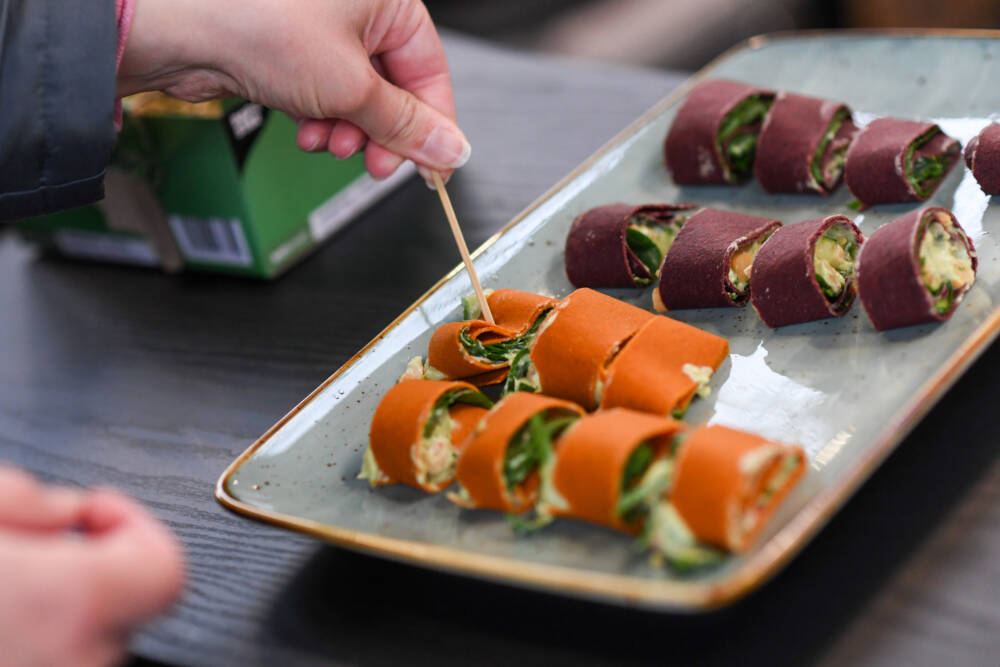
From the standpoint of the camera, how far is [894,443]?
45.8 inches

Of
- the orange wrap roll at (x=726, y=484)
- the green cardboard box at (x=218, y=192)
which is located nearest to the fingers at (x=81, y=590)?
the orange wrap roll at (x=726, y=484)

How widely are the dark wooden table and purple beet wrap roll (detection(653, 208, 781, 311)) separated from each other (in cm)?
42

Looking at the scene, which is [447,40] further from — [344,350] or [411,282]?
[344,350]

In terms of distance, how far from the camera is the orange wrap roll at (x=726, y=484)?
1.09m

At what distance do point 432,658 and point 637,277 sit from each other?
34.6 inches

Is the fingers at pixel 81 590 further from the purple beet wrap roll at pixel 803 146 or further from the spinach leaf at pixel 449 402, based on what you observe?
the purple beet wrap roll at pixel 803 146

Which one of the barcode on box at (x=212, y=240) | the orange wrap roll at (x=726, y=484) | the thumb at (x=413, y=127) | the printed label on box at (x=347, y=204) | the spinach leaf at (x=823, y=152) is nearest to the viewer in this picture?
the orange wrap roll at (x=726, y=484)

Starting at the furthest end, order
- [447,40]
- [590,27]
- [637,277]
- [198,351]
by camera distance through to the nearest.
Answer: [590,27] < [447,40] < [198,351] < [637,277]

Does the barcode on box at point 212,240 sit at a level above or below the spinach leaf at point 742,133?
below

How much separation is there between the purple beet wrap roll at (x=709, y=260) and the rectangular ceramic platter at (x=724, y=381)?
1.9 inches

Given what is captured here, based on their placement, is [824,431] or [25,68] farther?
[25,68]

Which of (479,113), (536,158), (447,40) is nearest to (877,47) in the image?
(536,158)

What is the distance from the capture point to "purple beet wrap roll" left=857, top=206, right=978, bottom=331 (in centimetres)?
139

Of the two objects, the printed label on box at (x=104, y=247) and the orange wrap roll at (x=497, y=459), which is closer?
the orange wrap roll at (x=497, y=459)
